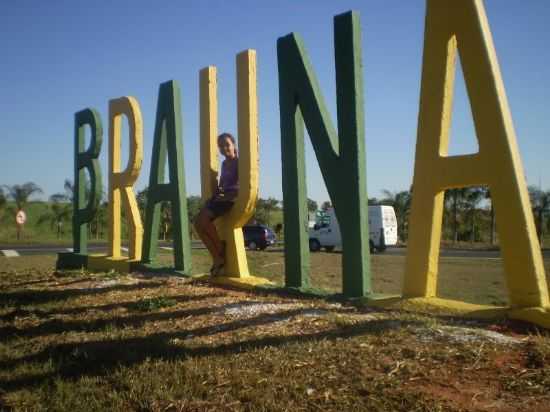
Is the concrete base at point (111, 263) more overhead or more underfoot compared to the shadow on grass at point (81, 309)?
more overhead

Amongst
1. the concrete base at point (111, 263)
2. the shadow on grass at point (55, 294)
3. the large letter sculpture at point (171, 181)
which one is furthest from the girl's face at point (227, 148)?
the concrete base at point (111, 263)

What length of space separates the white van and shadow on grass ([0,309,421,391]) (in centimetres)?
1740

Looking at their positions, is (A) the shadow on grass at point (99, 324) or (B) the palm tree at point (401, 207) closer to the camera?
(A) the shadow on grass at point (99, 324)

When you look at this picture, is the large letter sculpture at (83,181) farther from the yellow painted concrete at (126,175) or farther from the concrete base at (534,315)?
the concrete base at (534,315)

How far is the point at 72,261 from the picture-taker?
427 inches

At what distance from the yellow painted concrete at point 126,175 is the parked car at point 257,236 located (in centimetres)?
1386

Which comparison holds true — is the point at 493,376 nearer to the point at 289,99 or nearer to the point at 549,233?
the point at 289,99

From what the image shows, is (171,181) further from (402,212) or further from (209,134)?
(402,212)

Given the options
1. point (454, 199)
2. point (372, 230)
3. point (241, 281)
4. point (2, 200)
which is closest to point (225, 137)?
point (241, 281)

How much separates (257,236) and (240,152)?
17070 millimetres

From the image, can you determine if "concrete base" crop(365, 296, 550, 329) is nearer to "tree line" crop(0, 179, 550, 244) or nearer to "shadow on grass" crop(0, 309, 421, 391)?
"shadow on grass" crop(0, 309, 421, 391)

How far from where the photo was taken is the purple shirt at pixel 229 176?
7.34 meters

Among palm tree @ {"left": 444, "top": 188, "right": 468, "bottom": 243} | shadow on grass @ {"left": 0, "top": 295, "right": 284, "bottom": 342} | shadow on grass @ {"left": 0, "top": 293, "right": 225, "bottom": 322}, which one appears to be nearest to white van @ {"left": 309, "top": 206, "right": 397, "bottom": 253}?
palm tree @ {"left": 444, "top": 188, "right": 468, "bottom": 243}

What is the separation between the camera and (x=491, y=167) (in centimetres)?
442
